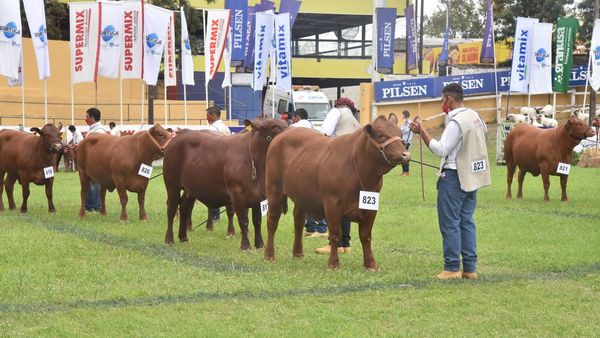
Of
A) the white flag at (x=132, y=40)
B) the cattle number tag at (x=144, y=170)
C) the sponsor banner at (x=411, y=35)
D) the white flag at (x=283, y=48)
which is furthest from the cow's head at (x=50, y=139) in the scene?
the sponsor banner at (x=411, y=35)

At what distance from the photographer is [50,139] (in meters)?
17.1

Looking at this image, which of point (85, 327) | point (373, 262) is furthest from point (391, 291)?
point (85, 327)

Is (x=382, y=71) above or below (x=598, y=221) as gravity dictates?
above

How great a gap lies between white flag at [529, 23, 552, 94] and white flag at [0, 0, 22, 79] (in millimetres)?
18403

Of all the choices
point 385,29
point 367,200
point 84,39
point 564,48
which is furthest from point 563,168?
point 385,29

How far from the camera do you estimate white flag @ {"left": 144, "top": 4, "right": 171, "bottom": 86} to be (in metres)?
29.1

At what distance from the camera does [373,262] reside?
10570 millimetres

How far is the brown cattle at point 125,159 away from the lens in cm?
1586

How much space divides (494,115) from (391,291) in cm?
3675

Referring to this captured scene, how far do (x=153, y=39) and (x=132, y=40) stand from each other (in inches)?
29.0

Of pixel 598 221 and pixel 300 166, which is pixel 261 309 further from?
pixel 598 221

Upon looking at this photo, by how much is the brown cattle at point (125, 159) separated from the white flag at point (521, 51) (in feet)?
67.4

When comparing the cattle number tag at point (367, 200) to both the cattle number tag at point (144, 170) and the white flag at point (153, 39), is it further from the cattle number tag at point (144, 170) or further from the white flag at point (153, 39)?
the white flag at point (153, 39)

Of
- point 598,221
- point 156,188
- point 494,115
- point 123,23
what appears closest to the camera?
point 598,221
